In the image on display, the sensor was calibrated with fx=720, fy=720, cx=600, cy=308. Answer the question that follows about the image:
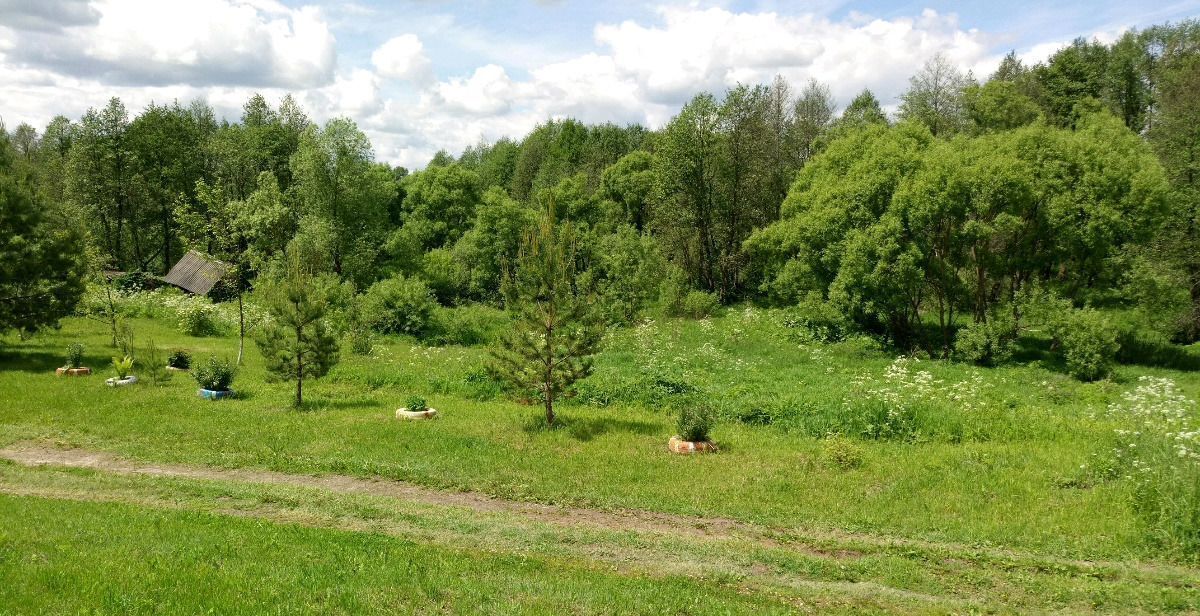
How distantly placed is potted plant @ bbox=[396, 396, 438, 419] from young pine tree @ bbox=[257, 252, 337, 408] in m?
2.82

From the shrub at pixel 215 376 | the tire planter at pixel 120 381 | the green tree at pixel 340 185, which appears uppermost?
the green tree at pixel 340 185

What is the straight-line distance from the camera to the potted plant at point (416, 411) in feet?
56.7

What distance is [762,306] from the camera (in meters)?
44.1

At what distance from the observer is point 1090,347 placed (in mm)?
24344

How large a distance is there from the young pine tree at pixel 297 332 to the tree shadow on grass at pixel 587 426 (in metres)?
6.13

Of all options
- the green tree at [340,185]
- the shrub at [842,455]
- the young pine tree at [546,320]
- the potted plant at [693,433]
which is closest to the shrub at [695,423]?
the potted plant at [693,433]

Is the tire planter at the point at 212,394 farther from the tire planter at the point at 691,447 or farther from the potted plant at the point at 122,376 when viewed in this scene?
the tire planter at the point at 691,447

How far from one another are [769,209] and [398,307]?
83.1 feet

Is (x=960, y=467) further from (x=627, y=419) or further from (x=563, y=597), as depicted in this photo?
(x=563, y=597)

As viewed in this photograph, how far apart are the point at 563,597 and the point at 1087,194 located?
93.9 feet

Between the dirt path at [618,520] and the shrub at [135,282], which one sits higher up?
the shrub at [135,282]

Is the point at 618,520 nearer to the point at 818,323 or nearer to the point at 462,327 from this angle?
the point at 818,323

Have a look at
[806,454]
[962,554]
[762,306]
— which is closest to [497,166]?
[762,306]

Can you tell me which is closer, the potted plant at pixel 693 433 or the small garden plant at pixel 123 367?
the potted plant at pixel 693 433
